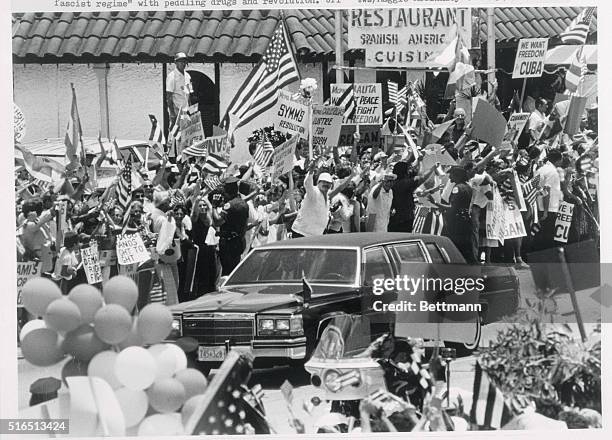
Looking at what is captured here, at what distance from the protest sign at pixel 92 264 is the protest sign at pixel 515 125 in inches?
97.1

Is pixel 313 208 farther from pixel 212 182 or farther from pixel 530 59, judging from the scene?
pixel 530 59

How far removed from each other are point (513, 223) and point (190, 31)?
2.15 metres

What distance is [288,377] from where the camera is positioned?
6652 millimetres

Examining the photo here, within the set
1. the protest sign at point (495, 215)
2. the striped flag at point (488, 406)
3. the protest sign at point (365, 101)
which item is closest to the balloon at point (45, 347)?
the protest sign at point (365, 101)

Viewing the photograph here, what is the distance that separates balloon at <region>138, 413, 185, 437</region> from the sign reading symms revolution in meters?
2.31

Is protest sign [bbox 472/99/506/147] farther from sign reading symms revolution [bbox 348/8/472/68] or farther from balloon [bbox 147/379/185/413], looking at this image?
balloon [bbox 147/379/185/413]

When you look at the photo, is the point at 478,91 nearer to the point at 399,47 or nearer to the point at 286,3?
the point at 399,47

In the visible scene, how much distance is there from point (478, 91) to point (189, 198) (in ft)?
5.91

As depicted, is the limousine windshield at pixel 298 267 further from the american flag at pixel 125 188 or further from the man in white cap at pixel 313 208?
the american flag at pixel 125 188

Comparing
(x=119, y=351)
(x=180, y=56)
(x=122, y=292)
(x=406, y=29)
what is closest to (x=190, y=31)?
(x=180, y=56)

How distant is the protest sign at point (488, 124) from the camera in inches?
275

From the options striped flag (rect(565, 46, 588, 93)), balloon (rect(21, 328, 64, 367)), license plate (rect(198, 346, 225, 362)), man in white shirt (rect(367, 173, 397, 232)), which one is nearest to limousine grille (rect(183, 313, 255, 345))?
license plate (rect(198, 346, 225, 362))

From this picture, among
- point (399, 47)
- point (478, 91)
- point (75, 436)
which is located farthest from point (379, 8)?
point (75, 436)

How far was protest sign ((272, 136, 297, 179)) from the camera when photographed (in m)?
6.98
